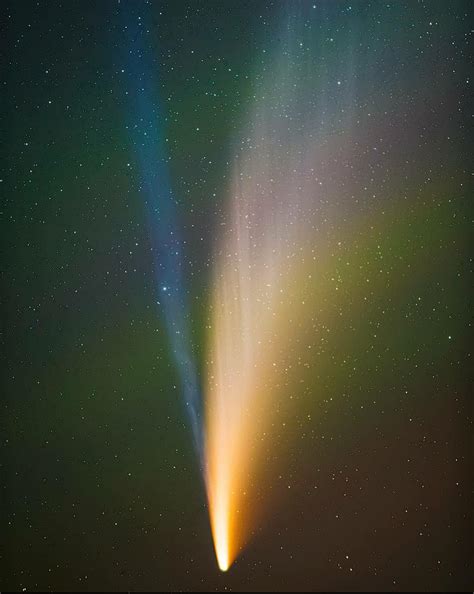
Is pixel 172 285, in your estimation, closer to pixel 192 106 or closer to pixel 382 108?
pixel 192 106

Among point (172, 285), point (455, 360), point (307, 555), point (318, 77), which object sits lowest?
point (307, 555)

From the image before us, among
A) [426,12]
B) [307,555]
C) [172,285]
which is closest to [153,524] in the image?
[307,555]

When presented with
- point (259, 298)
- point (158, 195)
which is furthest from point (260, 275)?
point (158, 195)
